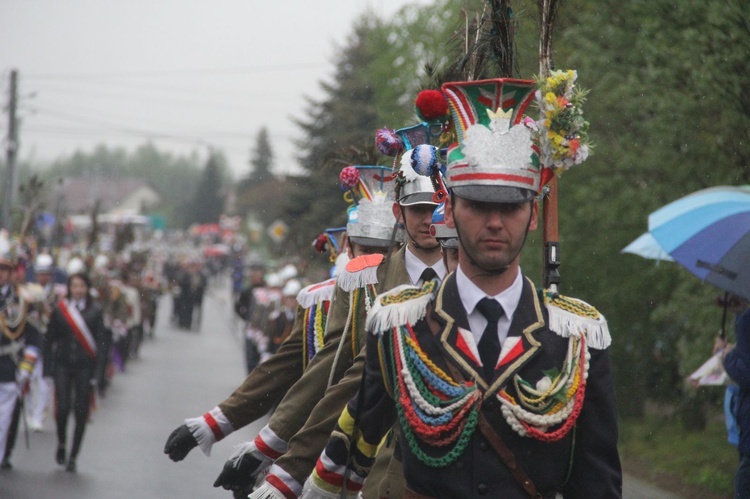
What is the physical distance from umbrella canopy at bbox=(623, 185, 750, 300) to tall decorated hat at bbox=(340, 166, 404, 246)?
2382mm

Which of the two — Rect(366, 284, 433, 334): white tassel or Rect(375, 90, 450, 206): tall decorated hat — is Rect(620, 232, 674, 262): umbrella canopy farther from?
Rect(366, 284, 433, 334): white tassel

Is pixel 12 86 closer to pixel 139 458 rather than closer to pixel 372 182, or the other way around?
pixel 139 458

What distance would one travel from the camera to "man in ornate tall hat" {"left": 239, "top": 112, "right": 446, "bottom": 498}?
471 cm

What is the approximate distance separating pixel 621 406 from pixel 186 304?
22311 mm

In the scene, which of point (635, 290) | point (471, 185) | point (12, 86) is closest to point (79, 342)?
point (635, 290)

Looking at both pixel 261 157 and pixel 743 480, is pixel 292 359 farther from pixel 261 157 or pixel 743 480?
pixel 261 157

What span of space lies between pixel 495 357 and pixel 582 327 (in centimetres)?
28

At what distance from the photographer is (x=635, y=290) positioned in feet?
44.3

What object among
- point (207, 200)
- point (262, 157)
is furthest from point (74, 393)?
point (207, 200)

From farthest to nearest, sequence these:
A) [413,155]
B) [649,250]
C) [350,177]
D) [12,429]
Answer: [12,429]
[649,250]
[350,177]
[413,155]

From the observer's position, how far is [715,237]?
7867 mm

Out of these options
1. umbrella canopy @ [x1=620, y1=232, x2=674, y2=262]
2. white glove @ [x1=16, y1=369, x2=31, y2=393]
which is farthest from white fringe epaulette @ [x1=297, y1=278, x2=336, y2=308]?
white glove @ [x1=16, y1=369, x2=31, y2=393]

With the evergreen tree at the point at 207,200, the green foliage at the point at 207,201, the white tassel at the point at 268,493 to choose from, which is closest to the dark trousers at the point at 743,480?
the white tassel at the point at 268,493

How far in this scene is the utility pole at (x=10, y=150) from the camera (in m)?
29.1
